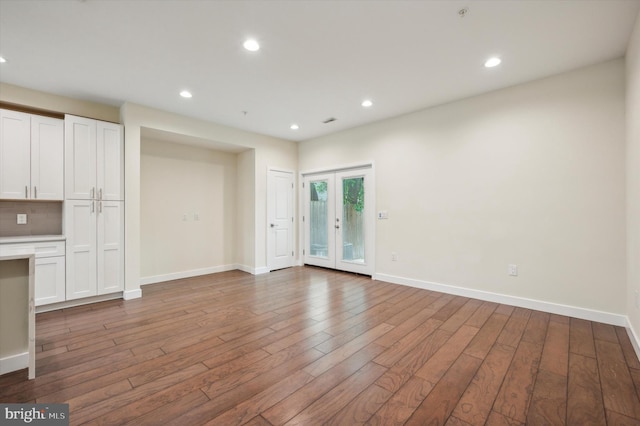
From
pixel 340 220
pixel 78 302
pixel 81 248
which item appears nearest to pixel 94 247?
pixel 81 248

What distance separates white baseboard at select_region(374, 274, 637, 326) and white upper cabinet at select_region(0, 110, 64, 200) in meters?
5.13

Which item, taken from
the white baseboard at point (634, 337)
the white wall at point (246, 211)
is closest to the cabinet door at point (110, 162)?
the white wall at point (246, 211)

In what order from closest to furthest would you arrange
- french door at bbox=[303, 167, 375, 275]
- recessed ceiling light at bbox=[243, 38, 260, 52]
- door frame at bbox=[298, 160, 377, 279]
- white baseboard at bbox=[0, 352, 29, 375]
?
white baseboard at bbox=[0, 352, 29, 375] < recessed ceiling light at bbox=[243, 38, 260, 52] < door frame at bbox=[298, 160, 377, 279] < french door at bbox=[303, 167, 375, 275]

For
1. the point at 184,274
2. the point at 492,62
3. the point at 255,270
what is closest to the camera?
the point at 492,62

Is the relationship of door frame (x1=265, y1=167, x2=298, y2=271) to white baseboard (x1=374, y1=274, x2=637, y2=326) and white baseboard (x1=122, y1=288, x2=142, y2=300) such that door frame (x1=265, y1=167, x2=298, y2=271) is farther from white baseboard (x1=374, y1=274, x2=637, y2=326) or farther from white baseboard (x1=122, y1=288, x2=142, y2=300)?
white baseboard (x1=374, y1=274, x2=637, y2=326)

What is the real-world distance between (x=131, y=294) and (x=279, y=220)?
290 cm

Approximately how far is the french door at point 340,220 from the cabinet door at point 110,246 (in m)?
3.42

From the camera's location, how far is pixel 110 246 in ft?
12.5

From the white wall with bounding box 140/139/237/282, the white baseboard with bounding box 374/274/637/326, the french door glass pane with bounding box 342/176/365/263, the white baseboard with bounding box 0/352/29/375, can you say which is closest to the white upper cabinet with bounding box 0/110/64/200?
the white wall with bounding box 140/139/237/282

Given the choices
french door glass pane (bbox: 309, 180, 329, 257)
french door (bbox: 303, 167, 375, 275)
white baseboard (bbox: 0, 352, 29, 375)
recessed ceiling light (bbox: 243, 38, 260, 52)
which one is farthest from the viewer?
french door glass pane (bbox: 309, 180, 329, 257)

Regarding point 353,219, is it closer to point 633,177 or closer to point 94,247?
point 633,177

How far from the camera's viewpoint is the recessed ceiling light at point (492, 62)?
2916 mm

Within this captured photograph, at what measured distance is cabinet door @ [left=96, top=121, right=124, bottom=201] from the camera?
3771 mm

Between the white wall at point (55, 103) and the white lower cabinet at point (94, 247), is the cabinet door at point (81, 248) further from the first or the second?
the white wall at point (55, 103)
